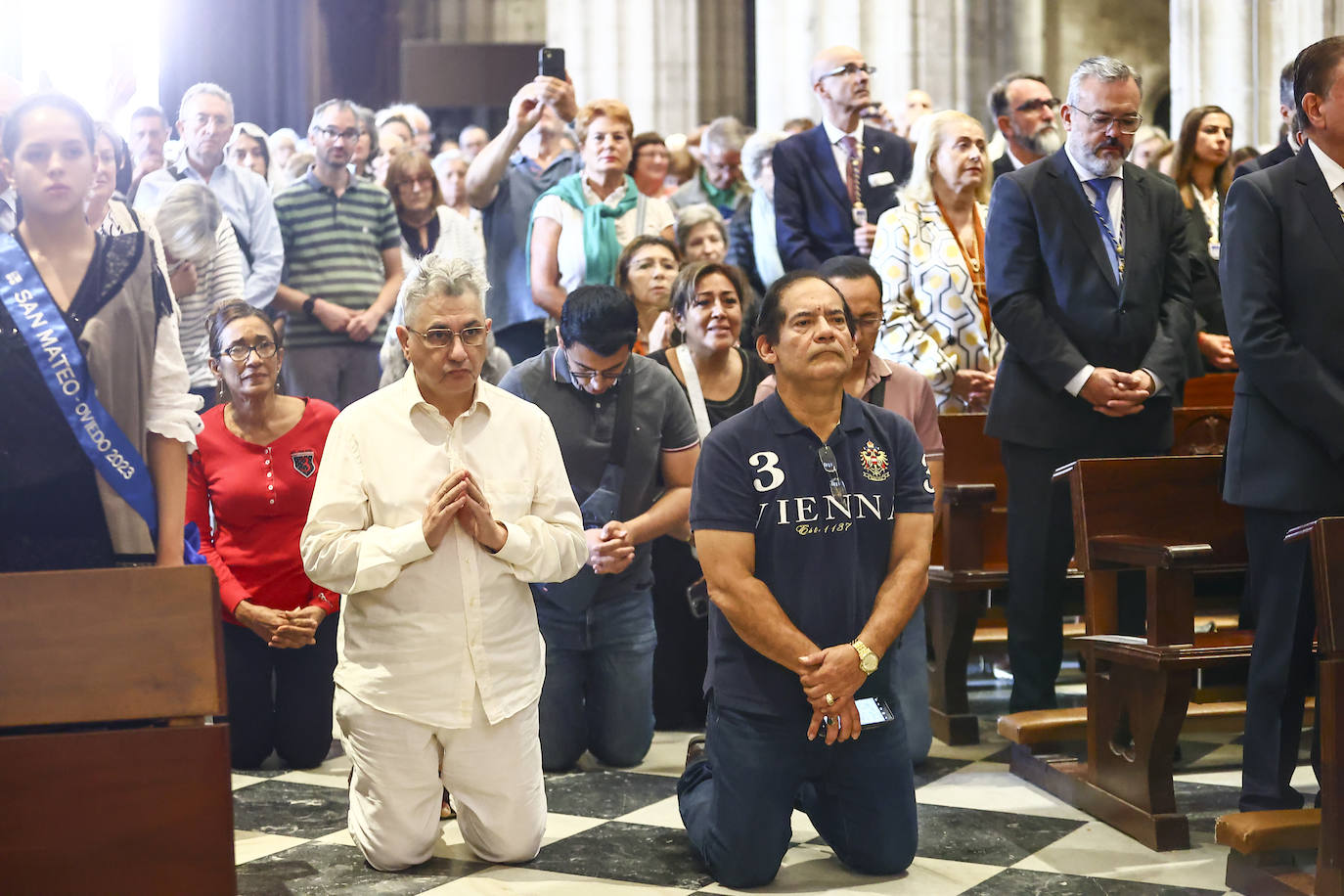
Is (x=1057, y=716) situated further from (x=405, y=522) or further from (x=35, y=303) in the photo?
(x=35, y=303)

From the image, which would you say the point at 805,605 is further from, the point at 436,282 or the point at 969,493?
the point at 969,493

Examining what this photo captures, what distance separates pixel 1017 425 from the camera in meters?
4.71

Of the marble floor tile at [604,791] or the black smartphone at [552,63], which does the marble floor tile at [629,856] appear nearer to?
the marble floor tile at [604,791]

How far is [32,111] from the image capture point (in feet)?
10.8

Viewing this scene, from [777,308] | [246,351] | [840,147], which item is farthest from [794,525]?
[840,147]

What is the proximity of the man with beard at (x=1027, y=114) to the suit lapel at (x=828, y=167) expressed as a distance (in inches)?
25.0

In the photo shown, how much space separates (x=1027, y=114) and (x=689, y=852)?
3.60 metres

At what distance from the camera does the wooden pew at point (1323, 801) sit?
10.4 feet

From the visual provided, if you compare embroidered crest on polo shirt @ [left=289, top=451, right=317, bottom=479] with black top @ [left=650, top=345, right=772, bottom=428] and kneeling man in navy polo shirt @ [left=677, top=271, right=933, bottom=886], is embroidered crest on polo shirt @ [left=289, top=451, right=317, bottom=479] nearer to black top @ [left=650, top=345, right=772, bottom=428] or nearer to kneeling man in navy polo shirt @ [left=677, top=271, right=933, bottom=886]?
black top @ [left=650, top=345, right=772, bottom=428]

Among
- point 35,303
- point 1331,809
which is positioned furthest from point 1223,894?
point 35,303

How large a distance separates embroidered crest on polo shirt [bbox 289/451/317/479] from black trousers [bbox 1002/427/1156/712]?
2.14 meters

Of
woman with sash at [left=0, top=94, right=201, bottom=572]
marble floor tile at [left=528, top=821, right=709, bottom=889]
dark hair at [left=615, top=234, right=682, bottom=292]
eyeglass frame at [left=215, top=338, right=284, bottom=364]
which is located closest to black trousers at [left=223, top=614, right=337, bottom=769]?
eyeglass frame at [left=215, top=338, right=284, bottom=364]

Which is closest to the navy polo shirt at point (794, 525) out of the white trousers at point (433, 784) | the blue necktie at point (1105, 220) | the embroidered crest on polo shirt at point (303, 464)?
the white trousers at point (433, 784)

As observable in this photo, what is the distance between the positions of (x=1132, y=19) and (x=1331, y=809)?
52.8 feet
